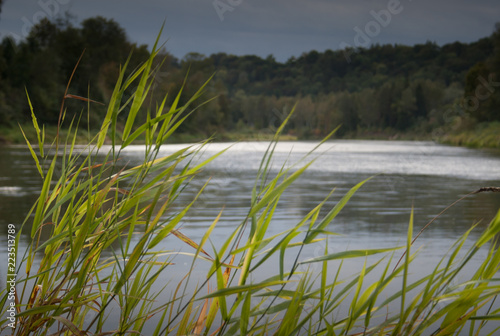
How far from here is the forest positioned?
57156 mm

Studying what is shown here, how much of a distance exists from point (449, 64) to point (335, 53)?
2894 centimetres

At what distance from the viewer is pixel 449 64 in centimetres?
11912

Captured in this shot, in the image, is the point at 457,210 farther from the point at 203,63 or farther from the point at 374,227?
the point at 203,63

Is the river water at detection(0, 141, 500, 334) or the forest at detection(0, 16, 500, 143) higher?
the forest at detection(0, 16, 500, 143)

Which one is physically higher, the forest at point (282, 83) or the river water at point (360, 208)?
the forest at point (282, 83)

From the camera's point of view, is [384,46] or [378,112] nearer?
[378,112]

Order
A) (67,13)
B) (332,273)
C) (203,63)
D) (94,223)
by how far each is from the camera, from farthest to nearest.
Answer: (203,63) → (67,13) → (332,273) → (94,223)

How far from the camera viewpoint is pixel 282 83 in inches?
4277

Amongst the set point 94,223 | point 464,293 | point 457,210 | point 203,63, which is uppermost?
point 203,63

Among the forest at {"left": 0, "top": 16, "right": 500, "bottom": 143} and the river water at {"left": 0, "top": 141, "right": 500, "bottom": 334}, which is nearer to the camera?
the river water at {"left": 0, "top": 141, "right": 500, "bottom": 334}

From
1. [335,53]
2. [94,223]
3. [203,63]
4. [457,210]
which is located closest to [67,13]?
[203,63]

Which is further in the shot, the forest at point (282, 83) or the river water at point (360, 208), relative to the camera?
the forest at point (282, 83)

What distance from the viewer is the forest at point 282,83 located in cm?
5716

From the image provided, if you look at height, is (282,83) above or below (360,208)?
above
